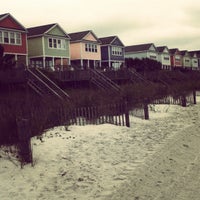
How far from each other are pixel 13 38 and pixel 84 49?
14.8m

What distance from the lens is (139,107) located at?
16812 millimetres

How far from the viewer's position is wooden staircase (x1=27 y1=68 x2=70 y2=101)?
66.5ft

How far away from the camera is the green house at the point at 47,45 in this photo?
42.4 m

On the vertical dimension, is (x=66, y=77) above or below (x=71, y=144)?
above

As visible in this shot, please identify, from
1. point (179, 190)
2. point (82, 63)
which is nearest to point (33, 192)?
point (179, 190)

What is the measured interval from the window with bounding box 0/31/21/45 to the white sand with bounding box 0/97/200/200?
90.2 feet

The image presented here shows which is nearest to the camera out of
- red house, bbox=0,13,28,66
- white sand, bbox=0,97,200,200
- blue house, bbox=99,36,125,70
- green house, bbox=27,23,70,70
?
white sand, bbox=0,97,200,200

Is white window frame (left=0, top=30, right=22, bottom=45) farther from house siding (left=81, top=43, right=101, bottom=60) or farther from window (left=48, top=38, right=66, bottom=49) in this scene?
house siding (left=81, top=43, right=101, bottom=60)

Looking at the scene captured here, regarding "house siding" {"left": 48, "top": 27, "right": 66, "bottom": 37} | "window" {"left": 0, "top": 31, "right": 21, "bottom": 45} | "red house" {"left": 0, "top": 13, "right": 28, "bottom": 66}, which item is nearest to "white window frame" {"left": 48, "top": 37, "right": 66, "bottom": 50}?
"house siding" {"left": 48, "top": 27, "right": 66, "bottom": 37}

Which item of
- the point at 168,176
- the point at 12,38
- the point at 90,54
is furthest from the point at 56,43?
the point at 168,176

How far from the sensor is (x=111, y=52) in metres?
58.8

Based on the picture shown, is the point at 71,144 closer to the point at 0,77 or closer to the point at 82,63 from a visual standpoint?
the point at 0,77

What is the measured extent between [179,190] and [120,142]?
4.26m

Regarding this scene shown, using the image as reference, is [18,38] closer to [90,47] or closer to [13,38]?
[13,38]
